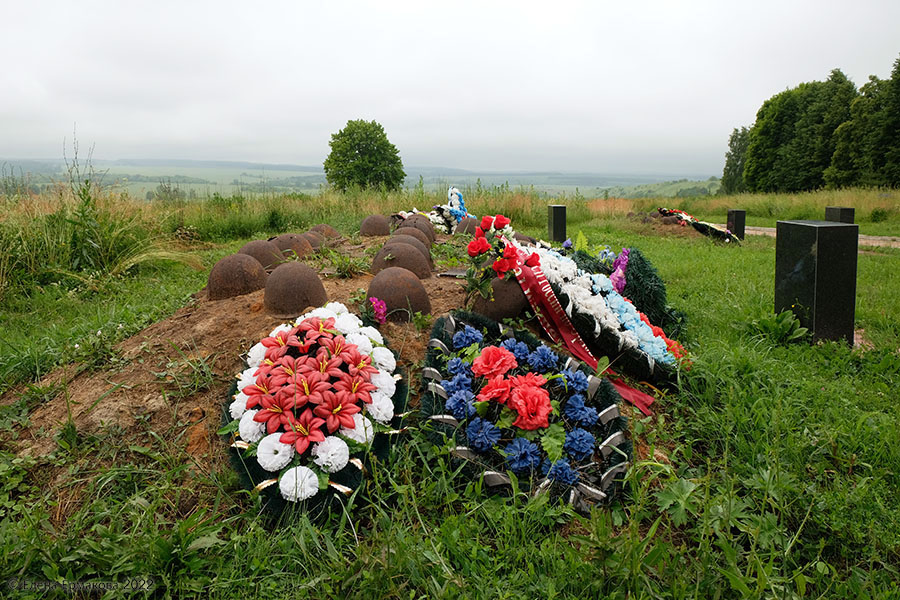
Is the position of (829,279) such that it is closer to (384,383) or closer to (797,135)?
(384,383)

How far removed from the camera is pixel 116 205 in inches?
313

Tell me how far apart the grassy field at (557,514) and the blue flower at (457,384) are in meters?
0.29

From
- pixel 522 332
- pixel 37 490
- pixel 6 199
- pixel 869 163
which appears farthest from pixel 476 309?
pixel 869 163

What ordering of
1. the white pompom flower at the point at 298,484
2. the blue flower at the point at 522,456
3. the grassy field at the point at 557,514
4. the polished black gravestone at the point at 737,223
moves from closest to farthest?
the grassy field at the point at 557,514
the white pompom flower at the point at 298,484
the blue flower at the point at 522,456
the polished black gravestone at the point at 737,223

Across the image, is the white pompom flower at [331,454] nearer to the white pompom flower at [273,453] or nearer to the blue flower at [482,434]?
the white pompom flower at [273,453]

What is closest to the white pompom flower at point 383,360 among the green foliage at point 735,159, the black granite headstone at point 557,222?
the black granite headstone at point 557,222

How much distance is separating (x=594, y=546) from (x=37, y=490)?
2.44m

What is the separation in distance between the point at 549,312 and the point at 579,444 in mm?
1124

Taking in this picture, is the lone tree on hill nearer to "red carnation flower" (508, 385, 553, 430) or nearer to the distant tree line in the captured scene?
the distant tree line

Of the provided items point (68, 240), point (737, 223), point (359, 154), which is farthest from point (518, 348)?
point (359, 154)

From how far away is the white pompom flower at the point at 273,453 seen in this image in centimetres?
218

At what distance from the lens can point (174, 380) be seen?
2.91 meters

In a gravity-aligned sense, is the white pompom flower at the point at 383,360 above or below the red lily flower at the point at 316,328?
below

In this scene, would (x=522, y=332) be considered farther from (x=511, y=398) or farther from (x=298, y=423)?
(x=298, y=423)
